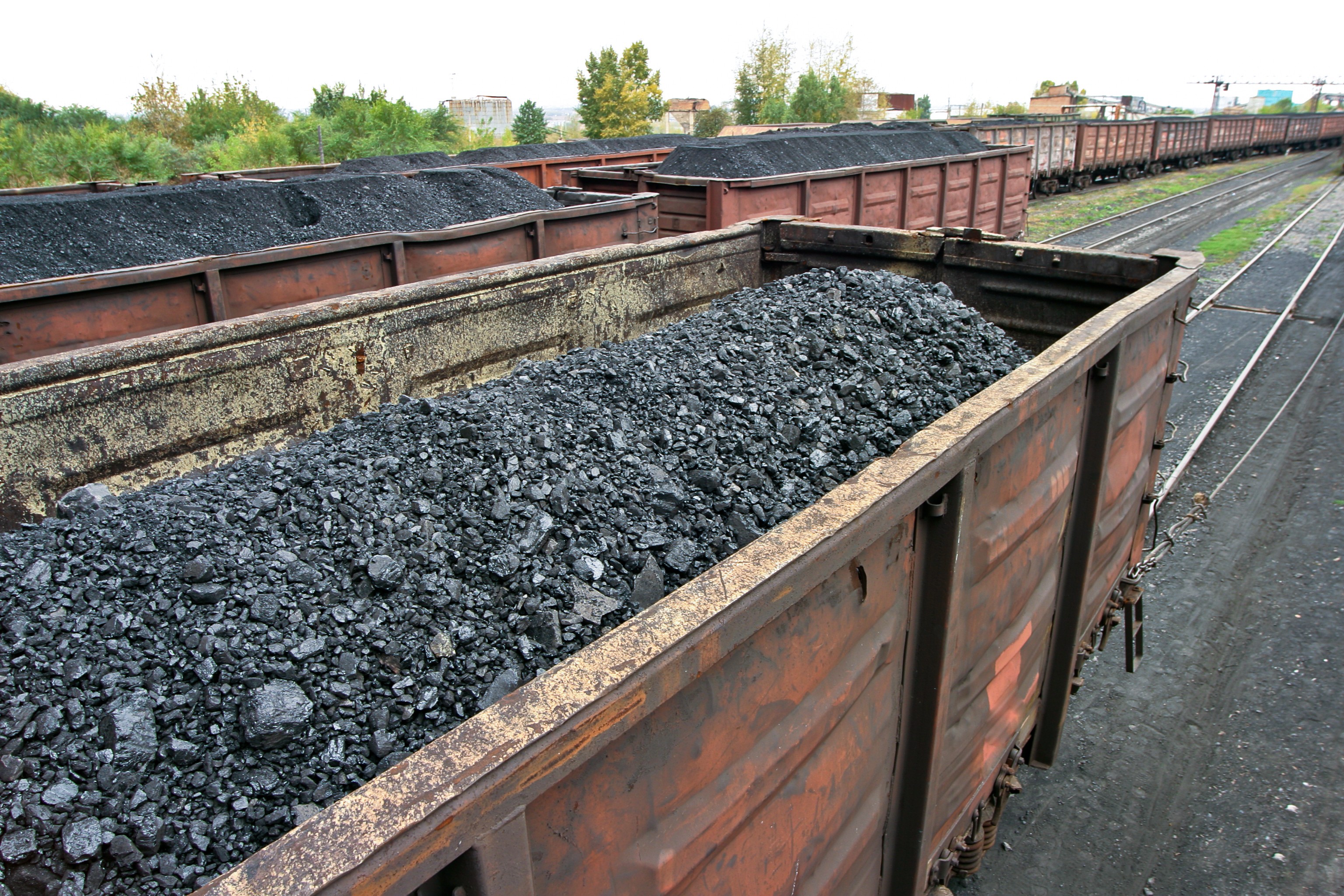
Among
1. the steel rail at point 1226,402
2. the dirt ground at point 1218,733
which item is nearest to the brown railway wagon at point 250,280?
the dirt ground at point 1218,733

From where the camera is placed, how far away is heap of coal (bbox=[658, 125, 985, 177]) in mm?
9914

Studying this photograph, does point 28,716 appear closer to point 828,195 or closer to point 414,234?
point 414,234

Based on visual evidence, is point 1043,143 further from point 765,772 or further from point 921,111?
point 921,111

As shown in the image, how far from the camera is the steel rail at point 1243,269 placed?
11.3 meters

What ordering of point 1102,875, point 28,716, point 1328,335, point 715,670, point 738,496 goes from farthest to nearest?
point 1328,335
point 1102,875
point 738,496
point 28,716
point 715,670

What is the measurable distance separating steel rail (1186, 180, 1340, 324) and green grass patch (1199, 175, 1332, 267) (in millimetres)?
268

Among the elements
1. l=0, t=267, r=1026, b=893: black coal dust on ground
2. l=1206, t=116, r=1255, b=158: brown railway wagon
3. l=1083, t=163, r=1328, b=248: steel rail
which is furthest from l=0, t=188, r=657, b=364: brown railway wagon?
l=1206, t=116, r=1255, b=158: brown railway wagon

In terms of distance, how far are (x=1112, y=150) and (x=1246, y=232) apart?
9.80 metres

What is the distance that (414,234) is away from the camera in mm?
6055

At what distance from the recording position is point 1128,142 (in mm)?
27484

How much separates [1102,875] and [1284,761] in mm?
1305

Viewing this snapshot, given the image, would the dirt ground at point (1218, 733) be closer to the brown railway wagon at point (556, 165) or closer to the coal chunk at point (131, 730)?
the coal chunk at point (131, 730)

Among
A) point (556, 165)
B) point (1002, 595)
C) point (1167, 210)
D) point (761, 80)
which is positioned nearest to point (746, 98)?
point (761, 80)

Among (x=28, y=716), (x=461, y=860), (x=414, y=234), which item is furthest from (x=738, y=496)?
(x=414, y=234)
